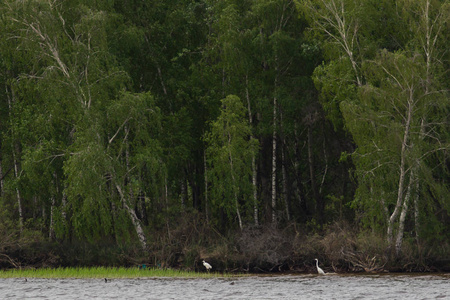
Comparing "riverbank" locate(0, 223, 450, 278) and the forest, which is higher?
the forest

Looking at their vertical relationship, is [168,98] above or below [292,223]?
above

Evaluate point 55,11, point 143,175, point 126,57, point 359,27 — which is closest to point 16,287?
point 143,175

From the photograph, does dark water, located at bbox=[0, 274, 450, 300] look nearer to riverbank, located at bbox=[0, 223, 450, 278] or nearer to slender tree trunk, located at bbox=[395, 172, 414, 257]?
riverbank, located at bbox=[0, 223, 450, 278]

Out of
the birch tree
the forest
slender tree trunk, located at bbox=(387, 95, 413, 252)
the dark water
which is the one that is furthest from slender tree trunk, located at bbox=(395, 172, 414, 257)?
the birch tree

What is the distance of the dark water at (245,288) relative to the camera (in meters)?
21.7

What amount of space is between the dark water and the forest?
12.6ft

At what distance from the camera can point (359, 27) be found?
34.4 meters

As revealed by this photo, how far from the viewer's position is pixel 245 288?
24438 mm

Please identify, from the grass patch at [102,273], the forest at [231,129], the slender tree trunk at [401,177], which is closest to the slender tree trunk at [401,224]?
the forest at [231,129]

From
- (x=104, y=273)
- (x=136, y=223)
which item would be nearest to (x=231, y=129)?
(x=136, y=223)

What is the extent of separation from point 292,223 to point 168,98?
11.3 m

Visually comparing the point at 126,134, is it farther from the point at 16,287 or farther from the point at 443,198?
the point at 443,198

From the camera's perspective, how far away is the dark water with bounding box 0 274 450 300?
21.7 m

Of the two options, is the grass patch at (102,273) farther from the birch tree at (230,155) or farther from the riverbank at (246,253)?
the birch tree at (230,155)
